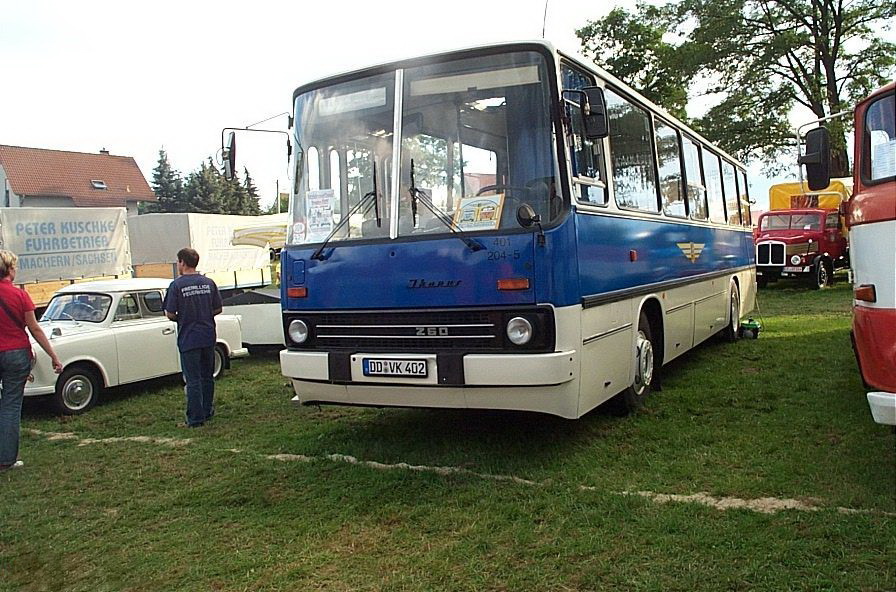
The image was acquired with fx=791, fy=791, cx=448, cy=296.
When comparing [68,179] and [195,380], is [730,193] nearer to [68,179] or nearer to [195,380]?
[195,380]

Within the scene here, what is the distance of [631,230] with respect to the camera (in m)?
7.08

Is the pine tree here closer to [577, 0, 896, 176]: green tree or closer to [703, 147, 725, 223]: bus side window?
[577, 0, 896, 176]: green tree

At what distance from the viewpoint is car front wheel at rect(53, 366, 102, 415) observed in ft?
30.6

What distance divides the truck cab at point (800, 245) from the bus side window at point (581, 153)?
17.4m

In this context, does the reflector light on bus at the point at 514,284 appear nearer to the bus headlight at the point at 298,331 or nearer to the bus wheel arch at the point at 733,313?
the bus headlight at the point at 298,331

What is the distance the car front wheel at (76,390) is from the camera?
30.6 ft

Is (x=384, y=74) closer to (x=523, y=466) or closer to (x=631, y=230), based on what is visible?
(x=631, y=230)

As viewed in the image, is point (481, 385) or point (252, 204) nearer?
point (481, 385)

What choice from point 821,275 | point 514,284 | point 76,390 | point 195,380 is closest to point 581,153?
point 514,284

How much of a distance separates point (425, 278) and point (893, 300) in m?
3.02

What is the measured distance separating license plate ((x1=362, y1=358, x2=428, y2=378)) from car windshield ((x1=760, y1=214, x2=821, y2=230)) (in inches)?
780

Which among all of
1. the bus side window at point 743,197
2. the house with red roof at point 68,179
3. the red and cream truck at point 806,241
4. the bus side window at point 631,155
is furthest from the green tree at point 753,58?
the house with red roof at point 68,179

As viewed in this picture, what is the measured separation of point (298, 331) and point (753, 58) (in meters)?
30.3

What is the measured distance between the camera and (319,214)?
6480mm
